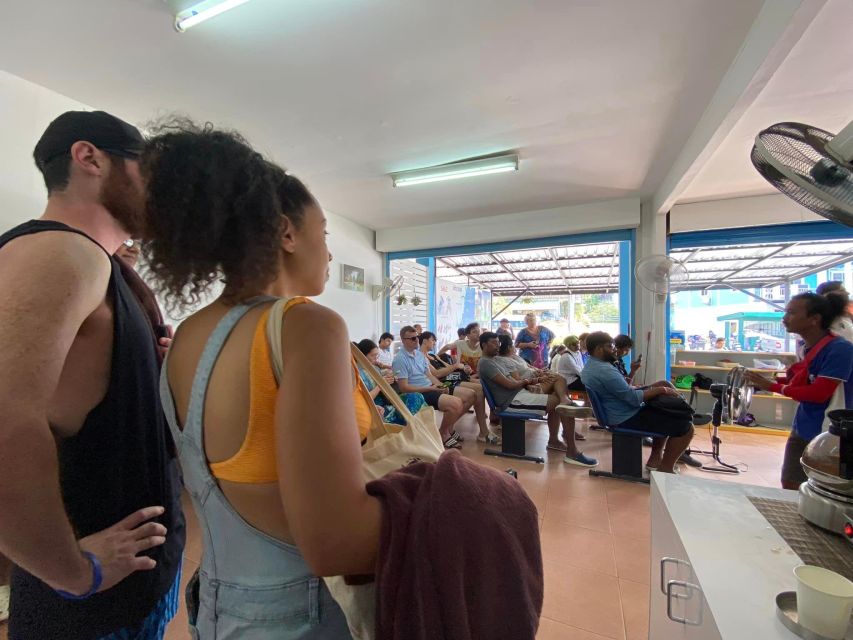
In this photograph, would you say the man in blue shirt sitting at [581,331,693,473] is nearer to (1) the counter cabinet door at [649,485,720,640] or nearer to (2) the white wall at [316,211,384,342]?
(1) the counter cabinet door at [649,485,720,640]

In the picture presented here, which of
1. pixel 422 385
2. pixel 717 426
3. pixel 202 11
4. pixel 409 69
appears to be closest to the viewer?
pixel 202 11

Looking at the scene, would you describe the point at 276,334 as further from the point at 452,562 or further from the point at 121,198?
the point at 121,198

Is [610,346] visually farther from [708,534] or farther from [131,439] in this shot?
[131,439]

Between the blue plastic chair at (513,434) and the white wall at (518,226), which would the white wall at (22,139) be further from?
the white wall at (518,226)

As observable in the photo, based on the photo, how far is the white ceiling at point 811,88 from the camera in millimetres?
2016

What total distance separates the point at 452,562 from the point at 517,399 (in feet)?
12.3

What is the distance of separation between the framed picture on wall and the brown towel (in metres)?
5.46

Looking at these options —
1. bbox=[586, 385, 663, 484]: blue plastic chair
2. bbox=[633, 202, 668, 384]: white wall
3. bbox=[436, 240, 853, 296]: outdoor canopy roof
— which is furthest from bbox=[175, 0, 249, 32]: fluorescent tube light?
bbox=[436, 240, 853, 296]: outdoor canopy roof

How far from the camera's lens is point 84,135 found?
0.76 meters

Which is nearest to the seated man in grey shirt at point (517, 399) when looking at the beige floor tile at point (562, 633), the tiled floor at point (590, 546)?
the tiled floor at point (590, 546)

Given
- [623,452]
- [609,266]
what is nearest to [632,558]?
[623,452]

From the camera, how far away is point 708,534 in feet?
2.84

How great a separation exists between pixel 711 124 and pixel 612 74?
95 centimetres

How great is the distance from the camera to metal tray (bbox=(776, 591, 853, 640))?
0.59 meters
